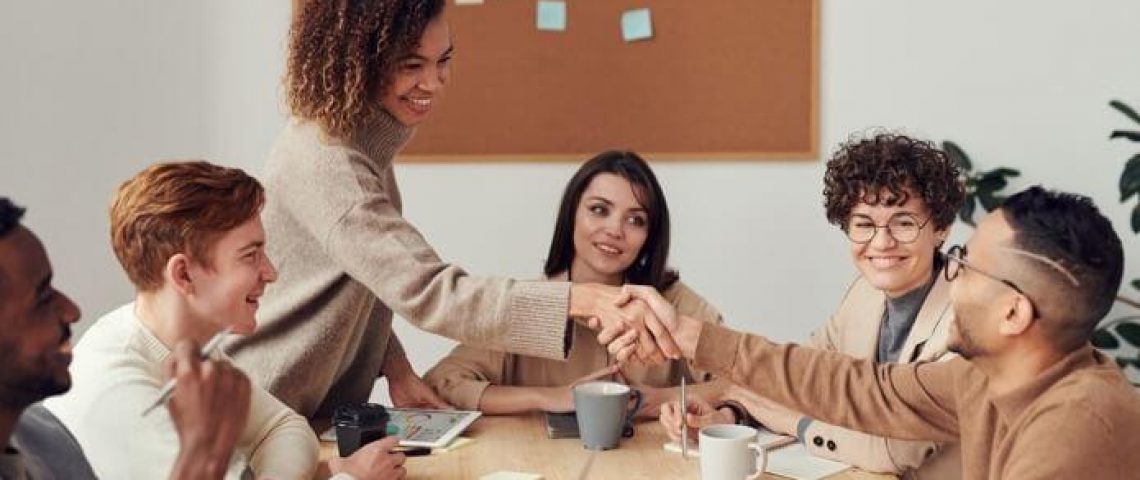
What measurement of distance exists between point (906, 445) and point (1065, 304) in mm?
461

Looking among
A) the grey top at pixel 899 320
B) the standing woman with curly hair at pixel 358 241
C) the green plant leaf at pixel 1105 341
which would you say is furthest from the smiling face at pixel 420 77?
the green plant leaf at pixel 1105 341

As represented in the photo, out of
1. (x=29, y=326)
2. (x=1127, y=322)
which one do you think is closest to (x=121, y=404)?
(x=29, y=326)

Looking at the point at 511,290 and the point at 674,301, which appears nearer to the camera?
the point at 511,290

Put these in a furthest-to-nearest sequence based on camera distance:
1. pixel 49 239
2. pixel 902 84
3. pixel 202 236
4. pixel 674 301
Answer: pixel 902 84 → pixel 49 239 → pixel 674 301 → pixel 202 236

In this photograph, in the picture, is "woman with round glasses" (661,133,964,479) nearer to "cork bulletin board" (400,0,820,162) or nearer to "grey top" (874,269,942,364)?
"grey top" (874,269,942,364)

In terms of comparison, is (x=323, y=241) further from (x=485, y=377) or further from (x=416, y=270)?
(x=485, y=377)

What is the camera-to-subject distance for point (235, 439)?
1.13 meters

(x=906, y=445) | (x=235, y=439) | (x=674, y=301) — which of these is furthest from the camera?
(x=674, y=301)

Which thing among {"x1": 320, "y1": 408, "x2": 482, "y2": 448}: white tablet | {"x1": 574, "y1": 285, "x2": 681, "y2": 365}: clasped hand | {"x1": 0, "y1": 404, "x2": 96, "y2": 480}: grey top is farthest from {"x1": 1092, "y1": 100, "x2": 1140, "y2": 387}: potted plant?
{"x1": 0, "y1": 404, "x2": 96, "y2": 480}: grey top

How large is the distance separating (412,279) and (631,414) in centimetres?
46

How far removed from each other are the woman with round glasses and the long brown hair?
40cm

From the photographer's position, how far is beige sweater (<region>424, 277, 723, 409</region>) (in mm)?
2432

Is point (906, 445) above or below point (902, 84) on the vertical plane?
below

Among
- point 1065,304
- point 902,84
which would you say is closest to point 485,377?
point 1065,304
